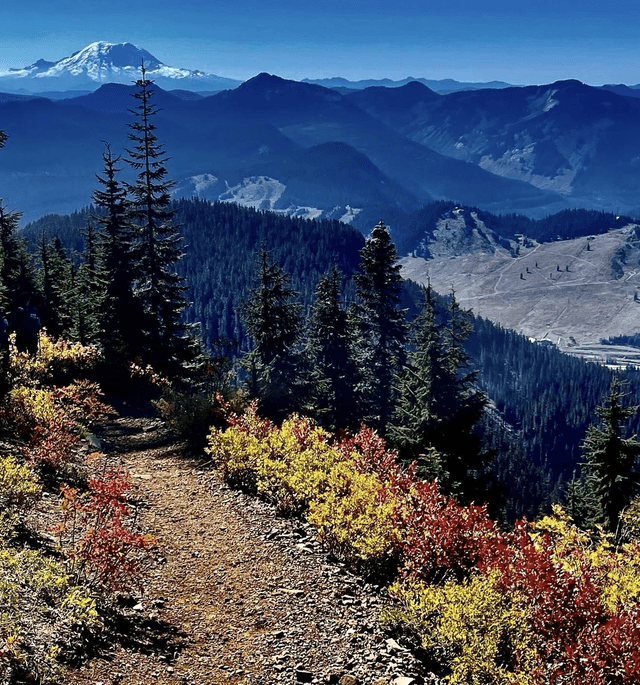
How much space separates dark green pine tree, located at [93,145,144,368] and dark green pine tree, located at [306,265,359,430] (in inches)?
399

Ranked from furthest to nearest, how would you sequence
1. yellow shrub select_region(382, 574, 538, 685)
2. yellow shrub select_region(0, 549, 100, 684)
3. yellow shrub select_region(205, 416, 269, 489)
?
yellow shrub select_region(205, 416, 269, 489), yellow shrub select_region(382, 574, 538, 685), yellow shrub select_region(0, 549, 100, 684)

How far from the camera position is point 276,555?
37.7ft

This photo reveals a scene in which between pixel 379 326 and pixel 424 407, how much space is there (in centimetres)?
1296

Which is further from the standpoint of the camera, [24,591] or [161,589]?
[161,589]

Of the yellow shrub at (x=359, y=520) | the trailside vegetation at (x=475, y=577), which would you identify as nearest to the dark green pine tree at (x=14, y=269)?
the trailside vegetation at (x=475, y=577)

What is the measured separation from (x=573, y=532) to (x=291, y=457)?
20.8ft

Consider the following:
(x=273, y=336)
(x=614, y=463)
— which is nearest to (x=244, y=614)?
(x=273, y=336)

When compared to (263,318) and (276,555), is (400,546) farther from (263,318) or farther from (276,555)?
(263,318)

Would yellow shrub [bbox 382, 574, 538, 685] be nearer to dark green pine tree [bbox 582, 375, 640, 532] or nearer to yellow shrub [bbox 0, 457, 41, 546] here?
yellow shrub [bbox 0, 457, 41, 546]

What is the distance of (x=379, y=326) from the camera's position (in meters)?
36.5

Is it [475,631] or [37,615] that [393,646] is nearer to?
[475,631]

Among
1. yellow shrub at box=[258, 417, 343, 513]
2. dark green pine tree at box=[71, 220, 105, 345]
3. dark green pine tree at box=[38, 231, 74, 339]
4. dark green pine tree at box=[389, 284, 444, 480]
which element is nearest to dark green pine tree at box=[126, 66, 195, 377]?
dark green pine tree at box=[71, 220, 105, 345]

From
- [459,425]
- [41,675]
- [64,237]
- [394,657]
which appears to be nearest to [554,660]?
[394,657]

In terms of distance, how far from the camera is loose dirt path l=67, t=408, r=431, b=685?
7.85m
